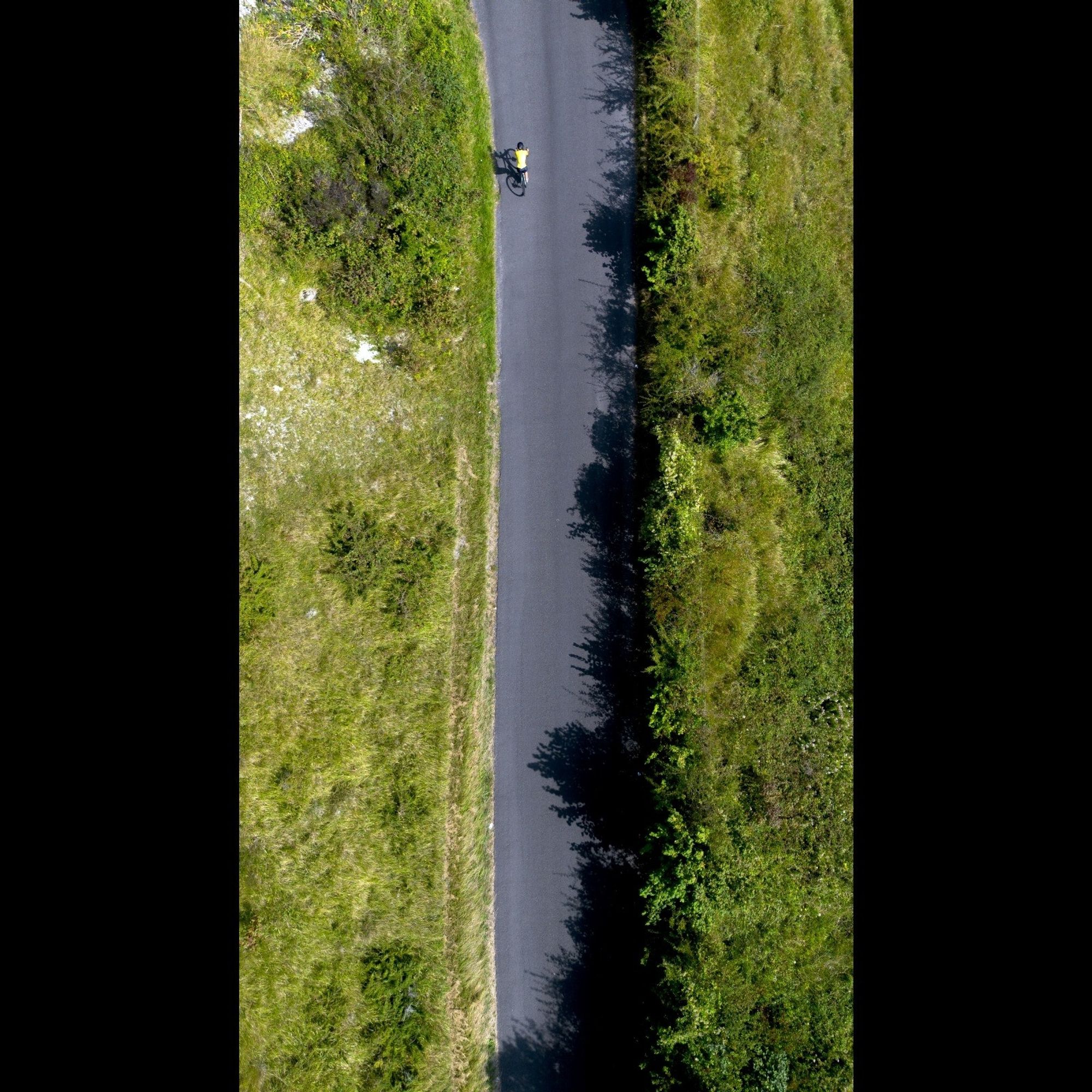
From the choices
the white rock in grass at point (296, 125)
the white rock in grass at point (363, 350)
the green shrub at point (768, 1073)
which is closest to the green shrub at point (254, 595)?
the white rock in grass at point (363, 350)

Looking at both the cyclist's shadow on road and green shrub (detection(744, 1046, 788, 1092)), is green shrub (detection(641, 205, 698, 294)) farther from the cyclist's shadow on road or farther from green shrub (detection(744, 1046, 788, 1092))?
green shrub (detection(744, 1046, 788, 1092))

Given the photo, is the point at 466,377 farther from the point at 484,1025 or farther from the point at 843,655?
the point at 484,1025
